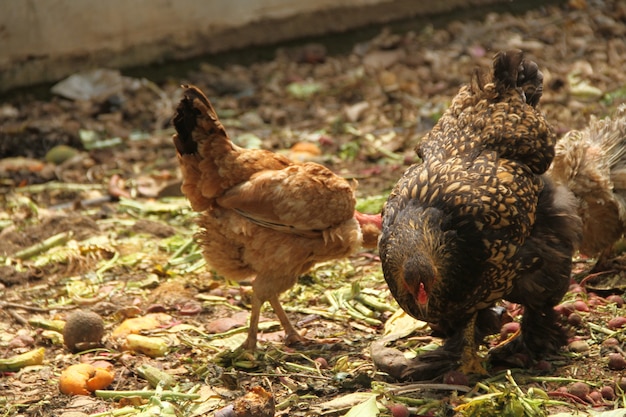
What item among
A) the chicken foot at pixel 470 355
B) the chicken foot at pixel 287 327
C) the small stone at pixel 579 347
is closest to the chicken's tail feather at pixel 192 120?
the chicken foot at pixel 287 327

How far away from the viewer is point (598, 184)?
4957mm

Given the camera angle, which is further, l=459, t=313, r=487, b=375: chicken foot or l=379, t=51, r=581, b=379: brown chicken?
l=459, t=313, r=487, b=375: chicken foot

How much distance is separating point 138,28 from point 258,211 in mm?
5399

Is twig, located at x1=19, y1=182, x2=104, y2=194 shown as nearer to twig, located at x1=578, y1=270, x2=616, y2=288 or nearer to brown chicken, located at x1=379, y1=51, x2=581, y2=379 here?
brown chicken, located at x1=379, y1=51, x2=581, y2=379

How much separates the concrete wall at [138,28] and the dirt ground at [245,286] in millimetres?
262

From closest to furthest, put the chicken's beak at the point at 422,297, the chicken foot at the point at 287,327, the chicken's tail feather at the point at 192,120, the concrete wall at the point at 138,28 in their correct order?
1. the chicken's beak at the point at 422,297
2. the chicken's tail feather at the point at 192,120
3. the chicken foot at the point at 287,327
4. the concrete wall at the point at 138,28

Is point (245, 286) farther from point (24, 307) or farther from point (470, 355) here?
point (470, 355)

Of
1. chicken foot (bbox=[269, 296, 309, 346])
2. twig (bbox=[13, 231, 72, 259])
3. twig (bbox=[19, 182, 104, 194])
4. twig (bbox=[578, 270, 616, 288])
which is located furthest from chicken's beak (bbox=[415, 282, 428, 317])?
twig (bbox=[19, 182, 104, 194])

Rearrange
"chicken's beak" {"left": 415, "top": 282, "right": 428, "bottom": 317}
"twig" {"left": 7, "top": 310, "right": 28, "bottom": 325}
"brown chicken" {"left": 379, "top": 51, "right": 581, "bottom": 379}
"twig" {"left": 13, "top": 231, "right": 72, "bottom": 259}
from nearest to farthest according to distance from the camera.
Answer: "chicken's beak" {"left": 415, "top": 282, "right": 428, "bottom": 317}
"brown chicken" {"left": 379, "top": 51, "right": 581, "bottom": 379}
"twig" {"left": 7, "top": 310, "right": 28, "bottom": 325}
"twig" {"left": 13, "top": 231, "right": 72, "bottom": 259}

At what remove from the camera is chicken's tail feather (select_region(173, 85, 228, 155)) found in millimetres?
4637

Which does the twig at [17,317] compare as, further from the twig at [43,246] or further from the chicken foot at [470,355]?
the chicken foot at [470,355]

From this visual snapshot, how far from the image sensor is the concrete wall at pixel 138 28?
8.91m

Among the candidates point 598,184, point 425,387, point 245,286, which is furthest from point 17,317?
point 598,184

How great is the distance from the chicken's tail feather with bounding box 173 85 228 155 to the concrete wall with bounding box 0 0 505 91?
192 inches
